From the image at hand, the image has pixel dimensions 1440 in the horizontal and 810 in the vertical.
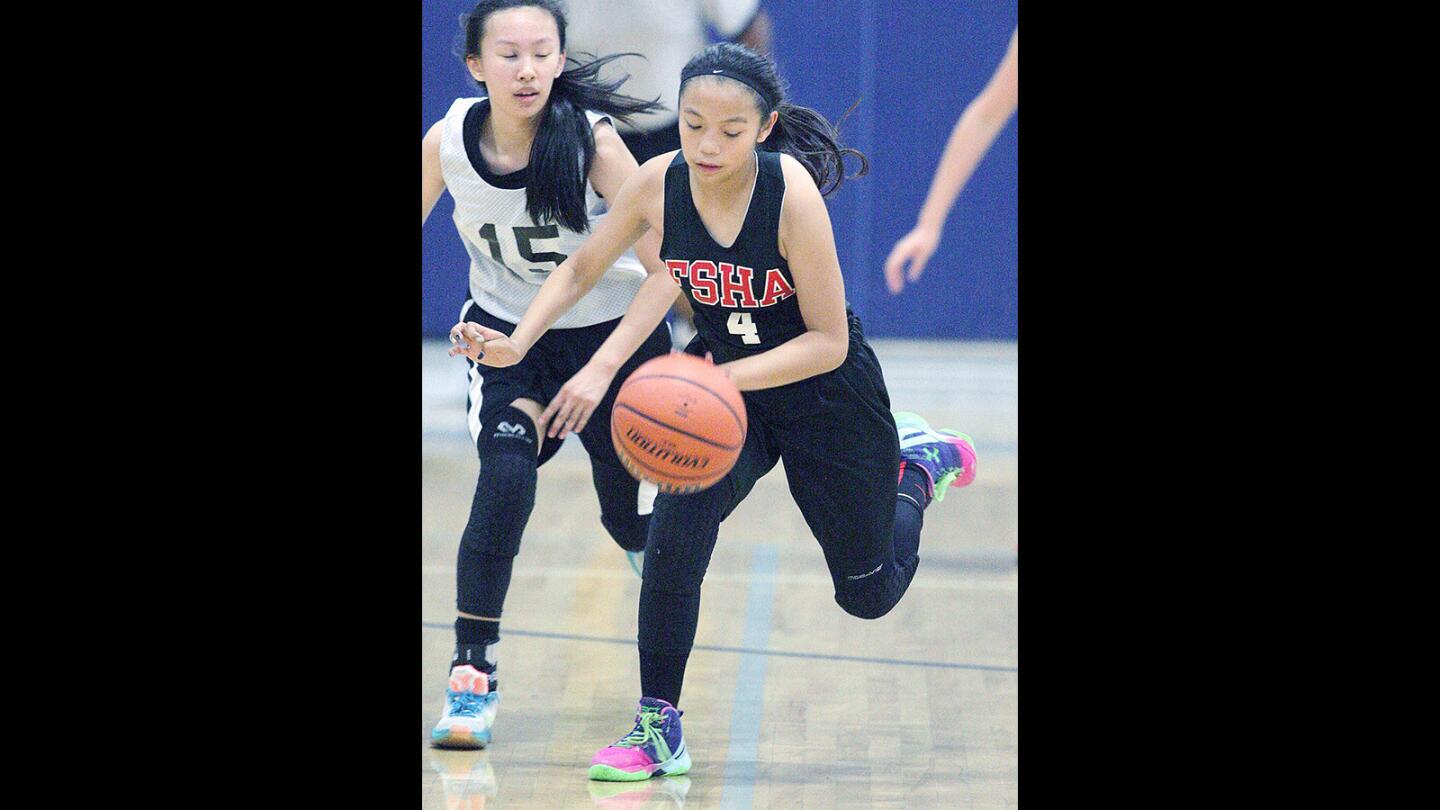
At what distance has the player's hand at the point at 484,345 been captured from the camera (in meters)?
4.11

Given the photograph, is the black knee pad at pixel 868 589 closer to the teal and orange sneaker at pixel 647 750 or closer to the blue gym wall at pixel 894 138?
the teal and orange sneaker at pixel 647 750

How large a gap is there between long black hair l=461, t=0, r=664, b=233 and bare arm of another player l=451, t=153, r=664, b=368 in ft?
0.33

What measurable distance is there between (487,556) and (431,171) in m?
0.88

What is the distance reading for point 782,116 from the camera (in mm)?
3836

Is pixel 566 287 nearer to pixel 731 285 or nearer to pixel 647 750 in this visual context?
pixel 731 285

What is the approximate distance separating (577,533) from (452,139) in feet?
8.51

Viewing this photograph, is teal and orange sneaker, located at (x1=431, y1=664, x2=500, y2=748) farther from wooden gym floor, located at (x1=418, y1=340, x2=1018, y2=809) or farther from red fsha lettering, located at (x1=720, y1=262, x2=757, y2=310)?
red fsha lettering, located at (x1=720, y1=262, x2=757, y2=310)

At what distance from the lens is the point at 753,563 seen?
607 cm

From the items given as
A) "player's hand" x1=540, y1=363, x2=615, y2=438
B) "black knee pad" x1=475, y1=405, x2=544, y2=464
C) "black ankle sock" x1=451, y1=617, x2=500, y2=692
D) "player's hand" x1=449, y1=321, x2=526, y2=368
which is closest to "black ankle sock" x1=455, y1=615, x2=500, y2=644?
"black ankle sock" x1=451, y1=617, x2=500, y2=692

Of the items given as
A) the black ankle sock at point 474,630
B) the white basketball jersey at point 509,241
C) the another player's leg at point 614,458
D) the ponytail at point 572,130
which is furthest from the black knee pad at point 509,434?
the ponytail at point 572,130
